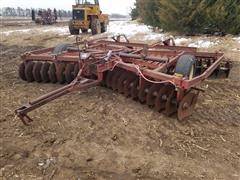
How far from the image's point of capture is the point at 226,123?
17.4 feet

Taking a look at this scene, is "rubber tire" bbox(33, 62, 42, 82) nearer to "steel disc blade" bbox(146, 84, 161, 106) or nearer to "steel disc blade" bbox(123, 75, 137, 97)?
"steel disc blade" bbox(123, 75, 137, 97)

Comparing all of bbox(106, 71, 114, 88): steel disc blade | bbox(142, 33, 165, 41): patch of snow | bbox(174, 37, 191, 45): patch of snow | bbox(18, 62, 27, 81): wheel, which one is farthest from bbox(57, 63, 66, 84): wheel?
bbox(142, 33, 165, 41): patch of snow

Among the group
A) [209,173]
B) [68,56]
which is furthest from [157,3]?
[209,173]

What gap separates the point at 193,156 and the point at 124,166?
0.89 m

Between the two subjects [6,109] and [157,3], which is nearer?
[6,109]

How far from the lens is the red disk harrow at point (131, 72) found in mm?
5199

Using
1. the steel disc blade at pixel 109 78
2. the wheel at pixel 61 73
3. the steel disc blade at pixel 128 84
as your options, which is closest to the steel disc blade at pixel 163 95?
the steel disc blade at pixel 128 84

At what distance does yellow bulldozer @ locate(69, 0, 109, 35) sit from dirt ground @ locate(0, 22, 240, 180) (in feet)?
40.3

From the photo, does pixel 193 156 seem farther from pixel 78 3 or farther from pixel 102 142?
pixel 78 3

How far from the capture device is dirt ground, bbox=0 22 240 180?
3.97 metres

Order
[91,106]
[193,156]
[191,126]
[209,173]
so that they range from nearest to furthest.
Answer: [209,173], [193,156], [191,126], [91,106]

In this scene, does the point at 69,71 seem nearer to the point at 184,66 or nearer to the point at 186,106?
the point at 184,66

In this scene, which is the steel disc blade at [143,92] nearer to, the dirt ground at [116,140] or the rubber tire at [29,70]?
the dirt ground at [116,140]

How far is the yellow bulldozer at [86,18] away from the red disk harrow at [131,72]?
10.2 meters
